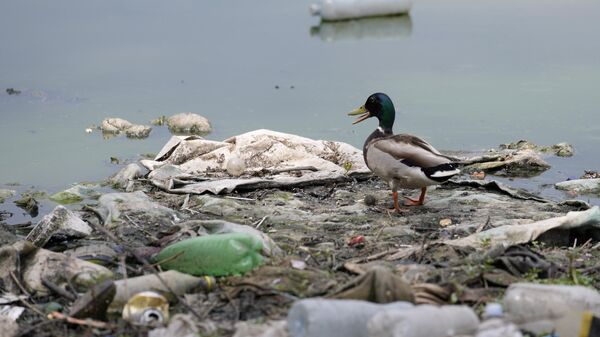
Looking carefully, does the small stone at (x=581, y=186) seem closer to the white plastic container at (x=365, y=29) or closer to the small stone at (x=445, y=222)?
the small stone at (x=445, y=222)

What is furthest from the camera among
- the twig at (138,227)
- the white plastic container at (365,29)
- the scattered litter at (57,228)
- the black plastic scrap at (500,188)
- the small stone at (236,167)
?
the white plastic container at (365,29)

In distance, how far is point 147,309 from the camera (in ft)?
12.1

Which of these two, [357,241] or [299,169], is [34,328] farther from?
[299,169]

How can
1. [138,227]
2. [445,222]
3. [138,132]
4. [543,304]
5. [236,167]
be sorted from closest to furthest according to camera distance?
[543,304], [138,227], [445,222], [236,167], [138,132]

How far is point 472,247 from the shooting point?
4.71 m

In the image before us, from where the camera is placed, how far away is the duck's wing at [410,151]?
229 inches

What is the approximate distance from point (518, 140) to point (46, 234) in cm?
489

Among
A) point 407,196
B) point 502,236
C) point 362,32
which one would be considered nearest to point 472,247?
point 502,236

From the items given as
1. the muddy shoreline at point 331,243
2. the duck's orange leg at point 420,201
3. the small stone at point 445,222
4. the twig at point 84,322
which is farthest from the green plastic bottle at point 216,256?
the duck's orange leg at point 420,201

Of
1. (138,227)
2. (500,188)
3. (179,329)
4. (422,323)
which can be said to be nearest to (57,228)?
(138,227)

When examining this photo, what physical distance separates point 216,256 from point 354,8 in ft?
34.3

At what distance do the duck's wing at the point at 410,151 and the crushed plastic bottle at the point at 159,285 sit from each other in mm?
2117

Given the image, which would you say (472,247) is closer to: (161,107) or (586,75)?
(161,107)

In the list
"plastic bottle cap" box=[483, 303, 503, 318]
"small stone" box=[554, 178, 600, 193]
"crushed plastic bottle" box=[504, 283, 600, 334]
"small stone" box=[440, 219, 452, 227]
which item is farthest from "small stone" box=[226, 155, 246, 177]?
"plastic bottle cap" box=[483, 303, 503, 318]
